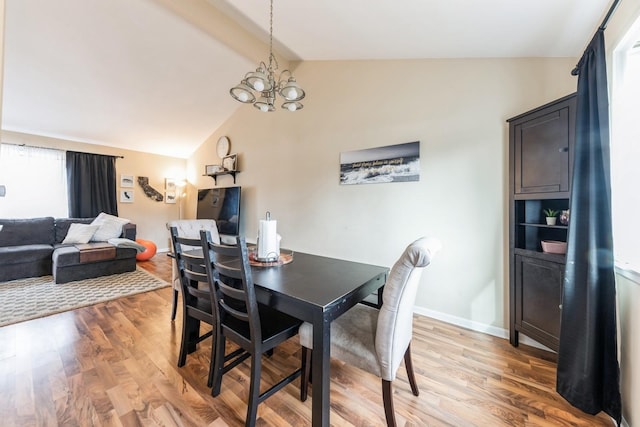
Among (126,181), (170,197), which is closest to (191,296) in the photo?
(126,181)

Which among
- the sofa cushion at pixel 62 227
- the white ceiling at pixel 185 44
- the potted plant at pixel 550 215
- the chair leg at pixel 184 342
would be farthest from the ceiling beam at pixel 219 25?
the sofa cushion at pixel 62 227

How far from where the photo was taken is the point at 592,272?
1.36m

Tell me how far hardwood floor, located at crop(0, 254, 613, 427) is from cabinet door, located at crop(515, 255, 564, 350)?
0.22 m

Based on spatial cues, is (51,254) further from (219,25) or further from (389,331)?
(389,331)

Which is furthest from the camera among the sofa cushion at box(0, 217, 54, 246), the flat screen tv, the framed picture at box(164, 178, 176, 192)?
the framed picture at box(164, 178, 176, 192)

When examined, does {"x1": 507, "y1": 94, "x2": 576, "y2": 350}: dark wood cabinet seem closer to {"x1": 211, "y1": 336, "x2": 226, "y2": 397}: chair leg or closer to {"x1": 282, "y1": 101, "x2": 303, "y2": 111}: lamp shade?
{"x1": 282, "y1": 101, "x2": 303, "y2": 111}: lamp shade

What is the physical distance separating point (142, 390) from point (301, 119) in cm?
324

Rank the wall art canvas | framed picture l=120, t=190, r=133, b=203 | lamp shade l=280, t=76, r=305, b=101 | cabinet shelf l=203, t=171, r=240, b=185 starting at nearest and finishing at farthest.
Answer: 1. lamp shade l=280, t=76, r=305, b=101
2. the wall art canvas
3. cabinet shelf l=203, t=171, r=240, b=185
4. framed picture l=120, t=190, r=133, b=203

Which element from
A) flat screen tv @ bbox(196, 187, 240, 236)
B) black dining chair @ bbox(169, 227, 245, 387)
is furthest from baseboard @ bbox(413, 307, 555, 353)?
flat screen tv @ bbox(196, 187, 240, 236)

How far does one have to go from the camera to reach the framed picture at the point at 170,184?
18.6ft

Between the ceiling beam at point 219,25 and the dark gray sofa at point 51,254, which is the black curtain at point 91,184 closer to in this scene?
the dark gray sofa at point 51,254

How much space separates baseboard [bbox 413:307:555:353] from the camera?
203cm

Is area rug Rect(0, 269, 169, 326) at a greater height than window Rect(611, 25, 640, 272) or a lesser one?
lesser

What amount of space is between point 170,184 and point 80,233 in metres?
2.04
